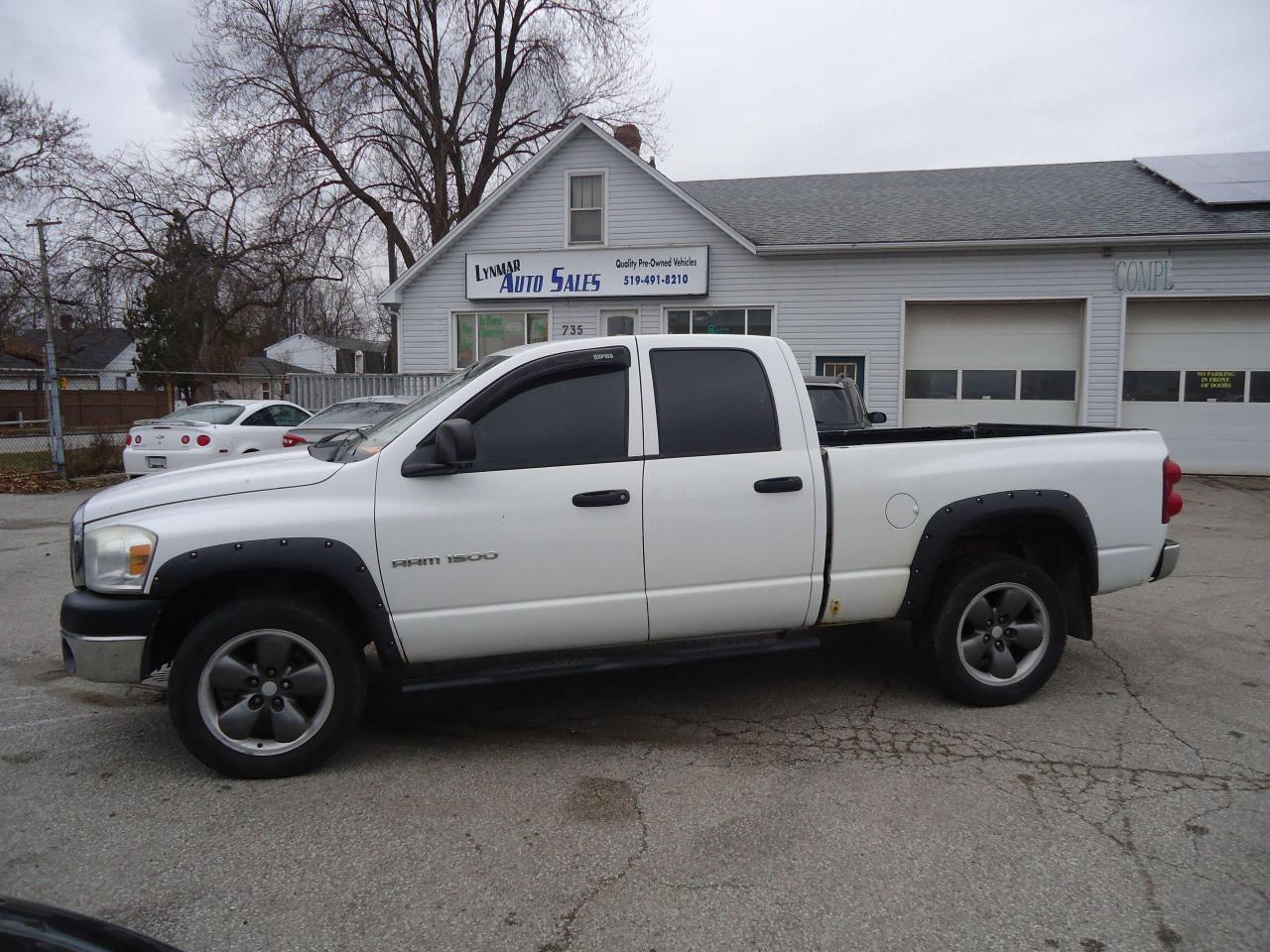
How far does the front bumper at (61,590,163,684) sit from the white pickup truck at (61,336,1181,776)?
0.01 meters

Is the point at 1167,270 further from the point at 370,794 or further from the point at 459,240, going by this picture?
the point at 370,794

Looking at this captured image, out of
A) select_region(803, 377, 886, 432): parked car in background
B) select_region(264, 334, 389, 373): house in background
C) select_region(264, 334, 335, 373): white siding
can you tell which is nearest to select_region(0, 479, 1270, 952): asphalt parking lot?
select_region(803, 377, 886, 432): parked car in background

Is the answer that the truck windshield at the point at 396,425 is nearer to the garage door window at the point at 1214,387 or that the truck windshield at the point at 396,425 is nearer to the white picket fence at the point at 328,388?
the white picket fence at the point at 328,388

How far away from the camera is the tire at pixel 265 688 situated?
12.1ft

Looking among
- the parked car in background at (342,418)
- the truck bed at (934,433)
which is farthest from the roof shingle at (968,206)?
the truck bed at (934,433)

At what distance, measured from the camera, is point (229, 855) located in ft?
10.5

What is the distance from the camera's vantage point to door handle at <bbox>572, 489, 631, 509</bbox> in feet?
13.0

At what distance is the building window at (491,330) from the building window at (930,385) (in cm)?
707

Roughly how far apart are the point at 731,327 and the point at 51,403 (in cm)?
1251

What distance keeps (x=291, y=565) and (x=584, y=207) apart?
48.5 feet

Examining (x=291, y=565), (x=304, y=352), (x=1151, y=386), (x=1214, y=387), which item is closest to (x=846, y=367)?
(x=1151, y=386)

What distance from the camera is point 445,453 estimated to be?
3.70m

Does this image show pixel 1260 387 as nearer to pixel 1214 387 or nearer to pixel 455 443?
pixel 1214 387

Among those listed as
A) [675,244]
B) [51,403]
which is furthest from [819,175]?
[51,403]
